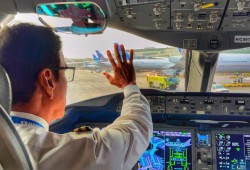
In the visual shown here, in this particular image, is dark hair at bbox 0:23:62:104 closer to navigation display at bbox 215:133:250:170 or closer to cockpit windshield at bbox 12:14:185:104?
cockpit windshield at bbox 12:14:185:104

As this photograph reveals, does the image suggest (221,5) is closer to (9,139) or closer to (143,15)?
(143,15)

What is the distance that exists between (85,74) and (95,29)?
0.73 m

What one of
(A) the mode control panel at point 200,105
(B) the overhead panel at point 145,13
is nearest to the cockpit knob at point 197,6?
(B) the overhead panel at point 145,13

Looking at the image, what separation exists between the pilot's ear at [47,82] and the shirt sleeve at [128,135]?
0.30m

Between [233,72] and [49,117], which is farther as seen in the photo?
[233,72]

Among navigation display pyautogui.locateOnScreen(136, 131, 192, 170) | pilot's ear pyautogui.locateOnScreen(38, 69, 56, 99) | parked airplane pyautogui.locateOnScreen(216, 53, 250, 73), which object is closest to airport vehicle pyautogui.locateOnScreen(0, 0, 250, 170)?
navigation display pyautogui.locateOnScreen(136, 131, 192, 170)

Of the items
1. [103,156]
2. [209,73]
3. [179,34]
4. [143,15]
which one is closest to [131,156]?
[103,156]

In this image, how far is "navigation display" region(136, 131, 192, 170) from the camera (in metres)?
2.92

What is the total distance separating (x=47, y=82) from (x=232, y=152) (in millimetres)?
1842

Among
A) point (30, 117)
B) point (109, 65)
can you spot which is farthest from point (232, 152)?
point (30, 117)

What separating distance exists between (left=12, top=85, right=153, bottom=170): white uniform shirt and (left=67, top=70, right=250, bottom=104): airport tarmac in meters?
1.54

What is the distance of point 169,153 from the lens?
294 cm

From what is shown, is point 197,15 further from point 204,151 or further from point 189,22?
point 204,151

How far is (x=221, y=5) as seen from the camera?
2311mm
